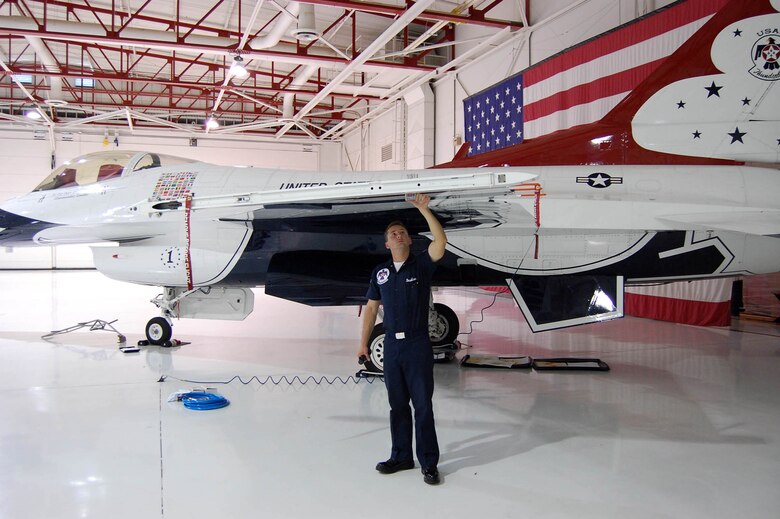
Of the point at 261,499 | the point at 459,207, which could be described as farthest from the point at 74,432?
the point at 459,207

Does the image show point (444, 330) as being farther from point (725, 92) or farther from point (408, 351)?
point (725, 92)

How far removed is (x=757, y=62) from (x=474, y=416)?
4.68 m

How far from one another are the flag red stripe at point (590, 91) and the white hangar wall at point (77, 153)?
59.8ft

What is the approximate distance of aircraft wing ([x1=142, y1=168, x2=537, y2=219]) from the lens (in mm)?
3633

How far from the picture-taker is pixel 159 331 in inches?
294

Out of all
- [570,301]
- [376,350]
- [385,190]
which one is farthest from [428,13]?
[385,190]

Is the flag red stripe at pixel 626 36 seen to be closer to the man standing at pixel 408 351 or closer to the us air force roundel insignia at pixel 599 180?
the us air force roundel insignia at pixel 599 180

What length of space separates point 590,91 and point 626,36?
1.22 metres

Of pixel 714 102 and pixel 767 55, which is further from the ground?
pixel 767 55

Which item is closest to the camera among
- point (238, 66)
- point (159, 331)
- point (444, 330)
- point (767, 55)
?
point (767, 55)

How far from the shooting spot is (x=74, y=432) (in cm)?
408

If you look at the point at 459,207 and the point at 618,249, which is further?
the point at 618,249

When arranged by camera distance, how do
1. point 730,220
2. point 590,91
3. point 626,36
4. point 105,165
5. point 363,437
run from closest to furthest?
point 363,437 < point 730,220 < point 105,165 < point 626,36 < point 590,91

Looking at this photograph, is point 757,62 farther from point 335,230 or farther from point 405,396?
point 405,396
